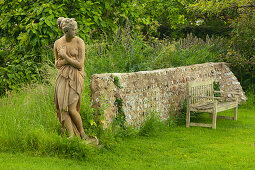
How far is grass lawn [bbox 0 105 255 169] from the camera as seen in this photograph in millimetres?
5527

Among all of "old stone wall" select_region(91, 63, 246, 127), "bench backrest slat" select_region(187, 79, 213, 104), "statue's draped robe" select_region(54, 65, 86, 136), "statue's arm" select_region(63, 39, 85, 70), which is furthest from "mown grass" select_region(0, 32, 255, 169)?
"statue's arm" select_region(63, 39, 85, 70)

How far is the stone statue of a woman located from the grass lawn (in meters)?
0.65

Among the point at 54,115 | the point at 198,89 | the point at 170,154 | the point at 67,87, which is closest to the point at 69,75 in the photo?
the point at 67,87

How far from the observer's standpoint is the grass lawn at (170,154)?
553 centimetres

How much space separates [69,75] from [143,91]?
103 inches

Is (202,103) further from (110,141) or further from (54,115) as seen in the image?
(54,115)

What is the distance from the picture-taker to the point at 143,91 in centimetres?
808

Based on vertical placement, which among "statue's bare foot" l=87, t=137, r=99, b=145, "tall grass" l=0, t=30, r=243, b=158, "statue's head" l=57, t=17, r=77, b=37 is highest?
"statue's head" l=57, t=17, r=77, b=37

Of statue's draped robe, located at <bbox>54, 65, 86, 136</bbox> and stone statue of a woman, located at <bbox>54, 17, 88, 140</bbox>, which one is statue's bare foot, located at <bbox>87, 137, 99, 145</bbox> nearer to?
stone statue of a woman, located at <bbox>54, 17, 88, 140</bbox>

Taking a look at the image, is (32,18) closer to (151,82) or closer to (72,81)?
(151,82)

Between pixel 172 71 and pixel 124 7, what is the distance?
2.84m

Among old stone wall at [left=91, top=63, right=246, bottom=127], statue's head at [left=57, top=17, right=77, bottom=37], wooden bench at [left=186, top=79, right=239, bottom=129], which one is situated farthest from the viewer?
wooden bench at [left=186, top=79, right=239, bottom=129]

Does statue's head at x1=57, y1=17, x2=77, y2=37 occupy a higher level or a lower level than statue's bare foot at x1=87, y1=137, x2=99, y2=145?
higher

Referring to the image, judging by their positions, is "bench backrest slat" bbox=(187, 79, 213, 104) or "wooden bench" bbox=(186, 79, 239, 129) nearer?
"wooden bench" bbox=(186, 79, 239, 129)
